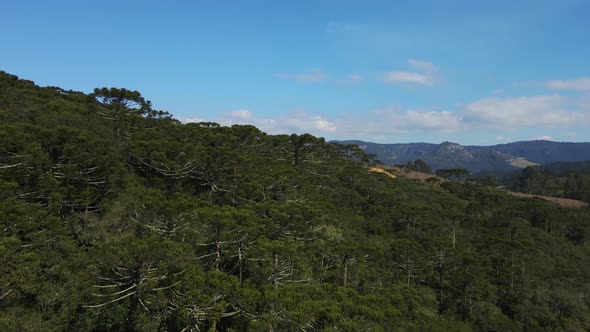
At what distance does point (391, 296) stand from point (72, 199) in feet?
71.7

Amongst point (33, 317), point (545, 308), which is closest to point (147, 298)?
point (33, 317)

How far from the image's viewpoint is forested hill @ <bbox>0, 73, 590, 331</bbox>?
52.8ft

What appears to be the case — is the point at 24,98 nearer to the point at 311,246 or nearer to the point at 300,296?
the point at 311,246

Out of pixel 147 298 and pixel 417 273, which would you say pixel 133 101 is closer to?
pixel 147 298

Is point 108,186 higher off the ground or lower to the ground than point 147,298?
higher

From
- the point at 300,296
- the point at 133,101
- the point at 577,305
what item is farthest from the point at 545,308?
the point at 133,101

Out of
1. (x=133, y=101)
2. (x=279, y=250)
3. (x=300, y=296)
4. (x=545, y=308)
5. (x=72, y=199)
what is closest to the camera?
(x=300, y=296)

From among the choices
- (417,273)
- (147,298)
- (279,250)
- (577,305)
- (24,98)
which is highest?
(24,98)

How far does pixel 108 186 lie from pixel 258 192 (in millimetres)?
11573

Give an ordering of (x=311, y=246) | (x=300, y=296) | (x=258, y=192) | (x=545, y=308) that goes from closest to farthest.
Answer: (x=300, y=296), (x=311, y=246), (x=258, y=192), (x=545, y=308)

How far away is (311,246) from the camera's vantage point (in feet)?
91.4

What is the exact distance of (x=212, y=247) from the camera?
22094mm

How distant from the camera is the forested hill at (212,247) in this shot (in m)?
16.1

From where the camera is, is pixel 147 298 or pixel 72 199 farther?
pixel 72 199
